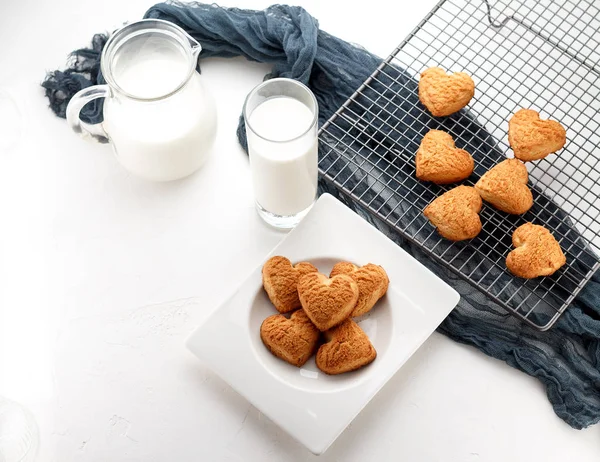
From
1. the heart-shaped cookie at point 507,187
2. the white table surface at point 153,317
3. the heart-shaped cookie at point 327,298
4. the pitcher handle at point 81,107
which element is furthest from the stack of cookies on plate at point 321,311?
the pitcher handle at point 81,107

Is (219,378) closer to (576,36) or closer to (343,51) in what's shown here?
(343,51)

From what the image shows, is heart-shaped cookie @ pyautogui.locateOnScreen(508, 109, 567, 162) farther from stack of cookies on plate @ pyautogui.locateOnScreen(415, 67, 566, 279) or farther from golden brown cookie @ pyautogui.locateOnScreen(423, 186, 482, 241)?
golden brown cookie @ pyautogui.locateOnScreen(423, 186, 482, 241)

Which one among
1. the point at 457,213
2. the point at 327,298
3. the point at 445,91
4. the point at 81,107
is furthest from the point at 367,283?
the point at 81,107

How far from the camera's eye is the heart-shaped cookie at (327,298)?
3.84 feet

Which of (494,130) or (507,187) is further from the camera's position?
(494,130)

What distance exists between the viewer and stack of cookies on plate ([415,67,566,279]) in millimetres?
1237

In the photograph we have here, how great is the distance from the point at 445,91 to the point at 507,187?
0.19 metres

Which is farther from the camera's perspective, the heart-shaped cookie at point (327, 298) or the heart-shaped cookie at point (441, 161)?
the heart-shaped cookie at point (441, 161)

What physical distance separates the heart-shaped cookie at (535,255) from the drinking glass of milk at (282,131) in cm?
34

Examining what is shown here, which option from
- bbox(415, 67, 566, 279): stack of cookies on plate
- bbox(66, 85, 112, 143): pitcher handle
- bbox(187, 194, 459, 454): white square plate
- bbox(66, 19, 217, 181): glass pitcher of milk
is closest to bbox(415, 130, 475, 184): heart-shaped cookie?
bbox(415, 67, 566, 279): stack of cookies on plate

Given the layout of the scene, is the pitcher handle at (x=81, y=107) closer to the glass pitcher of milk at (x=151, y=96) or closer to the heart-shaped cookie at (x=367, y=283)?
the glass pitcher of milk at (x=151, y=96)

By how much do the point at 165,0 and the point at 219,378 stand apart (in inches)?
27.8

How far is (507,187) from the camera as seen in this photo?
1.26 meters

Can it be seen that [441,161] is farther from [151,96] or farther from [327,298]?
[151,96]
